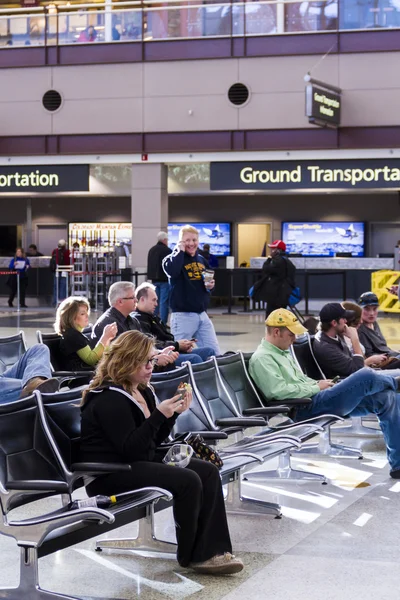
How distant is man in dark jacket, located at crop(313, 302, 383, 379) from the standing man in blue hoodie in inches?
108

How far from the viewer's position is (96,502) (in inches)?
215

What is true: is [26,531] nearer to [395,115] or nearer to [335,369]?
[335,369]

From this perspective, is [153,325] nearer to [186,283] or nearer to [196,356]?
[196,356]

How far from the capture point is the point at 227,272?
29.1m

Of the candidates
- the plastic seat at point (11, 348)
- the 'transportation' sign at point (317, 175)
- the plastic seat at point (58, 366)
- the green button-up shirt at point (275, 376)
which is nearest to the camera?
the green button-up shirt at point (275, 376)

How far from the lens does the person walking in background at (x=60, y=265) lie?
97.7 feet

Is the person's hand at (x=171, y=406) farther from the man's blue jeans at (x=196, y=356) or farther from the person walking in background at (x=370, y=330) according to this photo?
the person walking in background at (x=370, y=330)

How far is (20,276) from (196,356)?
20.4 meters

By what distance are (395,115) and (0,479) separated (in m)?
22.0

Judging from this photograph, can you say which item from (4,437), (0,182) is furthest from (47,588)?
(0,182)

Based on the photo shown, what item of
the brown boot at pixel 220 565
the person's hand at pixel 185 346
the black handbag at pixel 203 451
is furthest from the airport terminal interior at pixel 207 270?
the person's hand at pixel 185 346

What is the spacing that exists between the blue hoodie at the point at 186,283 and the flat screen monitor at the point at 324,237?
2046cm

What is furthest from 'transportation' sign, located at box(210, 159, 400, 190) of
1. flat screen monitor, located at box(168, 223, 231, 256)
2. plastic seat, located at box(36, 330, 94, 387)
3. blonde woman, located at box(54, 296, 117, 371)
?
blonde woman, located at box(54, 296, 117, 371)

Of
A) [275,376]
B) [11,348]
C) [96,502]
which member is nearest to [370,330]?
[275,376]
